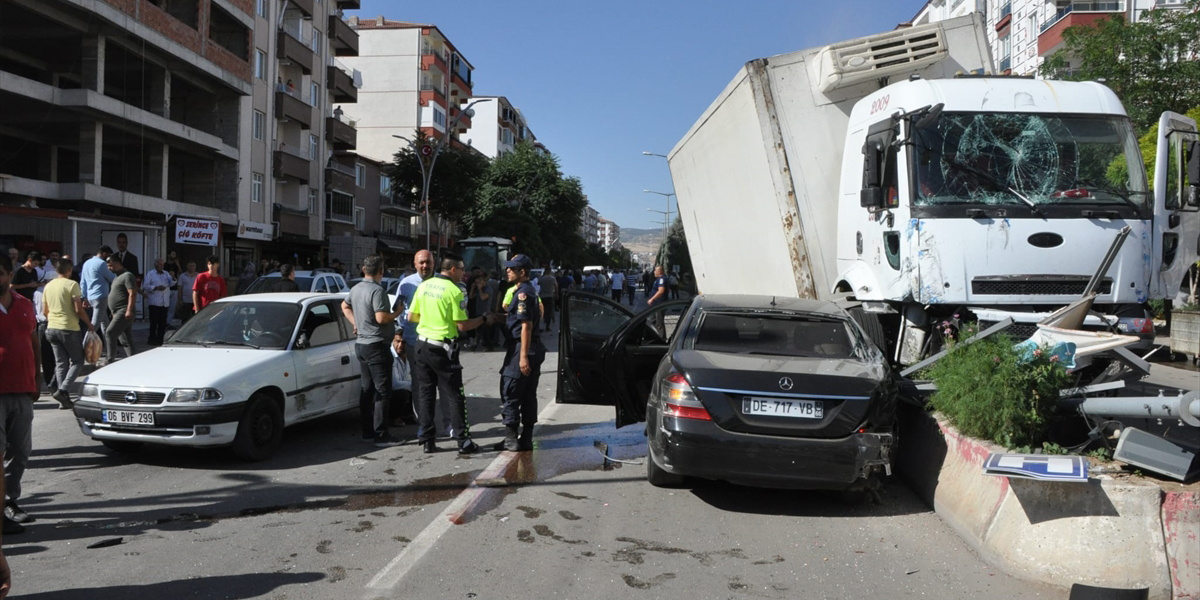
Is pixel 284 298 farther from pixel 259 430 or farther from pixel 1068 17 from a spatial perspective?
pixel 1068 17

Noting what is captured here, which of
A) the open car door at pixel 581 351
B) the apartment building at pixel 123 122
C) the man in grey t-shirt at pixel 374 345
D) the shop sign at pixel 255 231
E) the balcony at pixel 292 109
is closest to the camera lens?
the man in grey t-shirt at pixel 374 345

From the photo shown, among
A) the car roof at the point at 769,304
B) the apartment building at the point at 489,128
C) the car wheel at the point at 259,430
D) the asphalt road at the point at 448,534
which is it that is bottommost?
the asphalt road at the point at 448,534

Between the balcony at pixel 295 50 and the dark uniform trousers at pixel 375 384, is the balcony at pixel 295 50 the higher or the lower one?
the higher one

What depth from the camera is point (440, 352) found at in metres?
7.88

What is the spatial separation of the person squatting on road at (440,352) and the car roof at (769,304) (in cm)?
211

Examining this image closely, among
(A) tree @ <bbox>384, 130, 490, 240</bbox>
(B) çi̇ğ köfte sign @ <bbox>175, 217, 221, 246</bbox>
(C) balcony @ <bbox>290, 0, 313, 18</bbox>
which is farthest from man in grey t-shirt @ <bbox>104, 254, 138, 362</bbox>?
(A) tree @ <bbox>384, 130, 490, 240</bbox>

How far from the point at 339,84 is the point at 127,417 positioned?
144 ft

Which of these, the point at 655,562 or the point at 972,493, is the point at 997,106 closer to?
the point at 972,493

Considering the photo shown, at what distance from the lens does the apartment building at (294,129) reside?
3847 centimetres

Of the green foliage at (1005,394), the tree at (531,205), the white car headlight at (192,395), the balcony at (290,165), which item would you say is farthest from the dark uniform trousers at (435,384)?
the tree at (531,205)

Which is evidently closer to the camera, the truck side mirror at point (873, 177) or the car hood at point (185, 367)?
the car hood at point (185, 367)

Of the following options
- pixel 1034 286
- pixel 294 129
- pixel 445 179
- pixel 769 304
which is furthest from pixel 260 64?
pixel 1034 286

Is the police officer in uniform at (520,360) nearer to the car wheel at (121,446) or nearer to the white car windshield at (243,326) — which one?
the white car windshield at (243,326)

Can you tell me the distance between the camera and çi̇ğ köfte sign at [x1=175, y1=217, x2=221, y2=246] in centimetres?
2614
